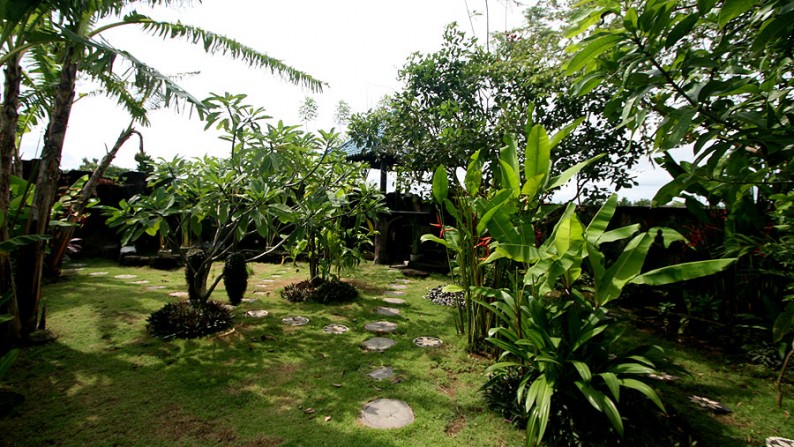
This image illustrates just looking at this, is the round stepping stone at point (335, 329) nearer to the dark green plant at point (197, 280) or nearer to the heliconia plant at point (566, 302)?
the dark green plant at point (197, 280)

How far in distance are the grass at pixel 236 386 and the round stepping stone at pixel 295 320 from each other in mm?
80

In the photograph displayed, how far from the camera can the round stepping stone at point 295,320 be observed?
344cm

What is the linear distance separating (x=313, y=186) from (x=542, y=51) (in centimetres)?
337

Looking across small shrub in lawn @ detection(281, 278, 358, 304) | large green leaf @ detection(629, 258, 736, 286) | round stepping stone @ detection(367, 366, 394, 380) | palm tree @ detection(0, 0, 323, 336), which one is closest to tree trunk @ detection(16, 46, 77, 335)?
palm tree @ detection(0, 0, 323, 336)

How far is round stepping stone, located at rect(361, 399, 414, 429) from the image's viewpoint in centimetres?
182

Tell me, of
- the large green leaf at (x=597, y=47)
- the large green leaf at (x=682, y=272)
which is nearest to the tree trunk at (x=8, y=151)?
the large green leaf at (x=597, y=47)

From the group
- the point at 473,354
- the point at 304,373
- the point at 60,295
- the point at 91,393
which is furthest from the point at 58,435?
the point at 60,295

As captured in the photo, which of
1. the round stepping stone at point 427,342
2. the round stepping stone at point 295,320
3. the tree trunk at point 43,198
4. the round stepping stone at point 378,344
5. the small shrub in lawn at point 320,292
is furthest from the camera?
the small shrub in lawn at point 320,292

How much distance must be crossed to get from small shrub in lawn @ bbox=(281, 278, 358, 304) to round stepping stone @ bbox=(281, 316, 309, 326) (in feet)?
2.05

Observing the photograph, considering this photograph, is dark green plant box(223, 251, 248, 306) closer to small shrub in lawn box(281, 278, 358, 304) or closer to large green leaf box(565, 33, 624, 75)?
small shrub in lawn box(281, 278, 358, 304)

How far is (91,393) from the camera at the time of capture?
2.00 meters

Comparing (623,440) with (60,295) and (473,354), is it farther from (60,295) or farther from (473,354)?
(60,295)

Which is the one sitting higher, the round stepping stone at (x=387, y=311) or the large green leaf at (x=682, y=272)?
the large green leaf at (x=682, y=272)

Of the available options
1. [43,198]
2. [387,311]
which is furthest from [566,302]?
[43,198]
